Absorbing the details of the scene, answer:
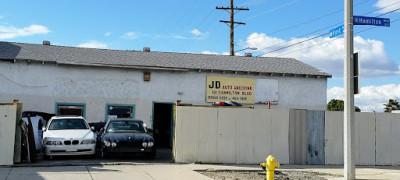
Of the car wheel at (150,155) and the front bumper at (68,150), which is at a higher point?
the front bumper at (68,150)

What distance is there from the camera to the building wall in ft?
61.4

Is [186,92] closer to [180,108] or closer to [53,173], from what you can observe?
[180,108]

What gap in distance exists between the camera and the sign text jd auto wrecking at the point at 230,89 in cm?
2088

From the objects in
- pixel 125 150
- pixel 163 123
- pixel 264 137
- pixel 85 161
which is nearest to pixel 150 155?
pixel 125 150

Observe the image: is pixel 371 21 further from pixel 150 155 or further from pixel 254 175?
pixel 150 155

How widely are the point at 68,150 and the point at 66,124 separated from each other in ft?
5.18

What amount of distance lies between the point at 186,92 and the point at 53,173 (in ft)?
35.8

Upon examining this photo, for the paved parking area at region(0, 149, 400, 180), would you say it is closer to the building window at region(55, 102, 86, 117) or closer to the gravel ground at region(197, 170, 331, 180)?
the gravel ground at region(197, 170, 331, 180)

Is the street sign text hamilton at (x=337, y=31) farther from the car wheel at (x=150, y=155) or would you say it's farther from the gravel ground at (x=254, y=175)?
the car wheel at (x=150, y=155)

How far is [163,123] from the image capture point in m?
21.5

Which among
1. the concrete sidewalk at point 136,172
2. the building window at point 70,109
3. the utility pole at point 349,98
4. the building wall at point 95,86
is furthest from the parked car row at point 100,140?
the utility pole at point 349,98

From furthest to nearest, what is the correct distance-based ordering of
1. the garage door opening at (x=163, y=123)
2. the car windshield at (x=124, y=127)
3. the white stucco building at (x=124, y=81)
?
the garage door opening at (x=163, y=123) → the white stucco building at (x=124, y=81) → the car windshield at (x=124, y=127)

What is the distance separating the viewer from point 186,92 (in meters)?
20.6

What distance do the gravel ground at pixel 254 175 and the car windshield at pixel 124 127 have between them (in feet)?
12.5
